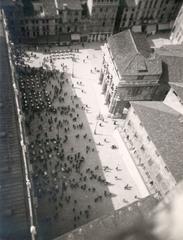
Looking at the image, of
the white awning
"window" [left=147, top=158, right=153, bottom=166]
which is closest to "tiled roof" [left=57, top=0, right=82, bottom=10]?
the white awning

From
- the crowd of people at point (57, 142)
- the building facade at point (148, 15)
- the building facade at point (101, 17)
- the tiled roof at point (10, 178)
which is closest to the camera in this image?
the tiled roof at point (10, 178)

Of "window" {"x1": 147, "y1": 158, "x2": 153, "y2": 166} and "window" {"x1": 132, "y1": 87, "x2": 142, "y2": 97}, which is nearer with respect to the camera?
"window" {"x1": 147, "y1": 158, "x2": 153, "y2": 166}

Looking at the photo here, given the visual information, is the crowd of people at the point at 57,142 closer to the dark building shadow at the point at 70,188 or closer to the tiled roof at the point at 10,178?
the dark building shadow at the point at 70,188

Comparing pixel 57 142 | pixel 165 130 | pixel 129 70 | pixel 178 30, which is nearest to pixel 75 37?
pixel 129 70

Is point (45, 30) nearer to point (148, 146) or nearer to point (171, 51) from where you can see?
point (171, 51)

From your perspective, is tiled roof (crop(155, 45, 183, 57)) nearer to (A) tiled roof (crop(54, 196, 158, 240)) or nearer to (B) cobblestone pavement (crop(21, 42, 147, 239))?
(B) cobblestone pavement (crop(21, 42, 147, 239))

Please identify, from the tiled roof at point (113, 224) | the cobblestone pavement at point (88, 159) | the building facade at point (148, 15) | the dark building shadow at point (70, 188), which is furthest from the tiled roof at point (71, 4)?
the tiled roof at point (113, 224)

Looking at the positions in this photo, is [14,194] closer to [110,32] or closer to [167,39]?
[110,32]
